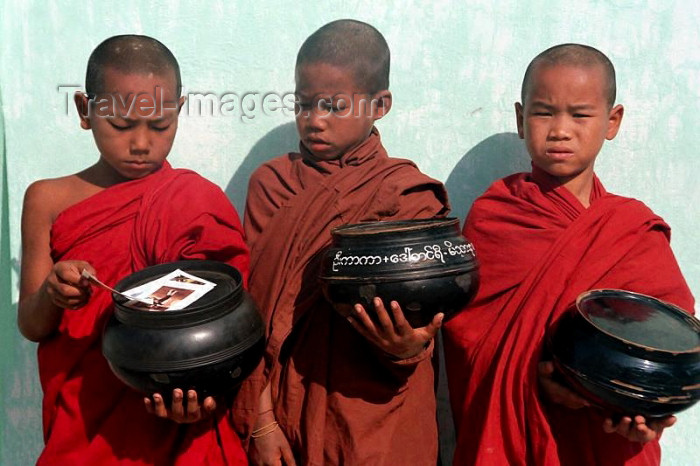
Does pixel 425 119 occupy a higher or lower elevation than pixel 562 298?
higher

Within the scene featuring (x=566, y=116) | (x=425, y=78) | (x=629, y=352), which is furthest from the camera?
(x=425, y=78)

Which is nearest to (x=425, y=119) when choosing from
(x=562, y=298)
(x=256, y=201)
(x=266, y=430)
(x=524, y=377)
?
(x=256, y=201)

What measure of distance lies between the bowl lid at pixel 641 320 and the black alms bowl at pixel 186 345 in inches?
36.6

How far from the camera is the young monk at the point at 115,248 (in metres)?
1.82

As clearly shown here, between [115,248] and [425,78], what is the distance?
1531 millimetres

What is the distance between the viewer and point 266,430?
1.91 metres

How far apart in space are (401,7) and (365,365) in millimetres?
1597

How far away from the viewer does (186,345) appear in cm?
158

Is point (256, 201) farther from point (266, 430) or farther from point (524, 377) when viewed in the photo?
point (524, 377)

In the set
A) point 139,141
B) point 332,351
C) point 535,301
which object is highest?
point 139,141

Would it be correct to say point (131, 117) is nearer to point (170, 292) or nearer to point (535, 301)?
point (170, 292)

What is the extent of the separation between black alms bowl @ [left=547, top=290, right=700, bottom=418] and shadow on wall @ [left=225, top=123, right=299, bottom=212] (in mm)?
1536

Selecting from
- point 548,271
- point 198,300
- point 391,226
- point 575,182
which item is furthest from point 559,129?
point 198,300

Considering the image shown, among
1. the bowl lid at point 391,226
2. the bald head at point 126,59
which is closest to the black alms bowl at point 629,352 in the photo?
the bowl lid at point 391,226
